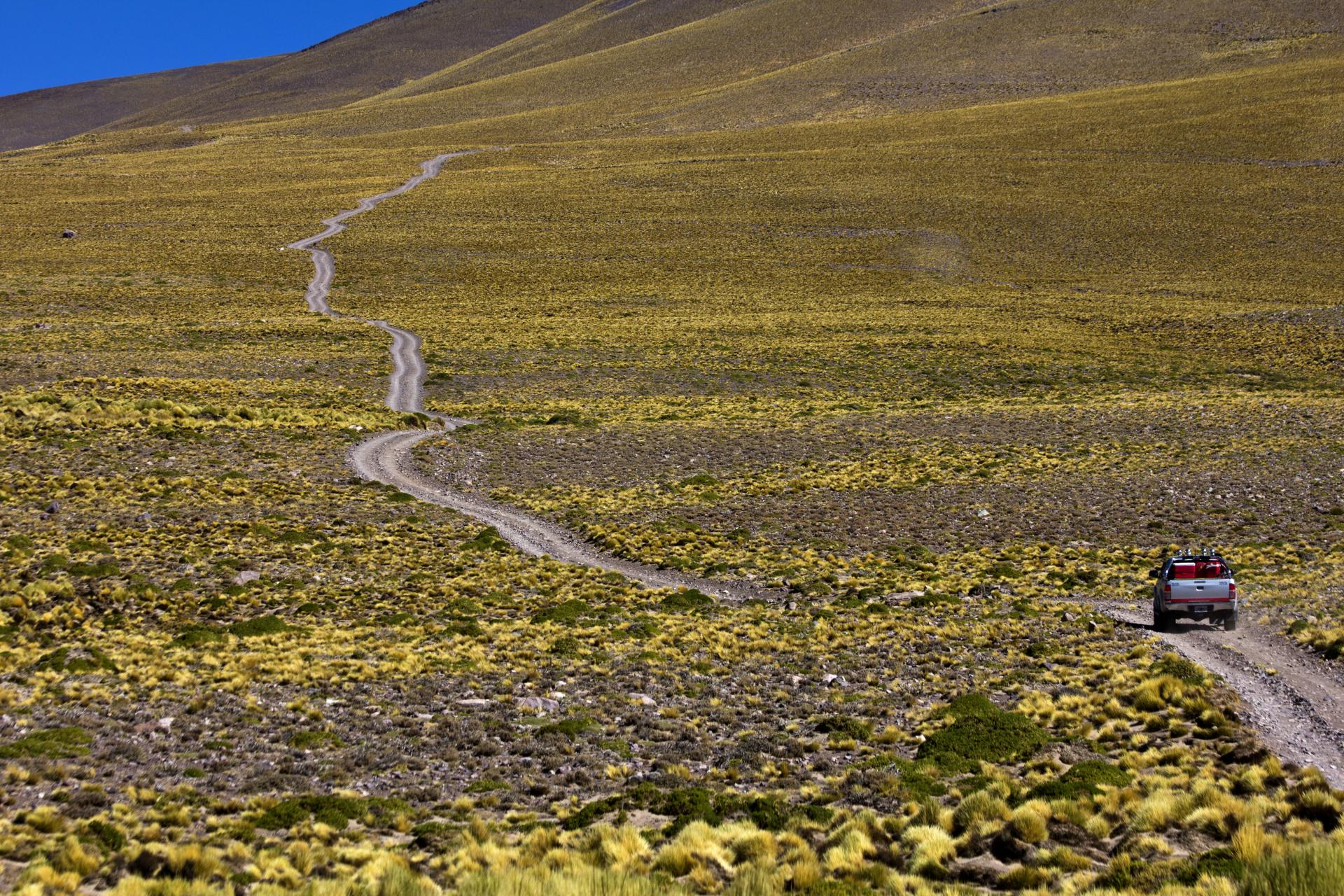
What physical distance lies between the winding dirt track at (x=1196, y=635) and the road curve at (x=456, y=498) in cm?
3

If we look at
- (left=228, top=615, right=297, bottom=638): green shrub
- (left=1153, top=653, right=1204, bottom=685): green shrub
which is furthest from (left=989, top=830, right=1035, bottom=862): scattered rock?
(left=228, top=615, right=297, bottom=638): green shrub

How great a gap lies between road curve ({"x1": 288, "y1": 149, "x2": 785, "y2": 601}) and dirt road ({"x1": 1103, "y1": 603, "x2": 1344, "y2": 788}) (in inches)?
288

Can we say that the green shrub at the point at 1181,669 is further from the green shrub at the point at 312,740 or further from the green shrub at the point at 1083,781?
the green shrub at the point at 312,740

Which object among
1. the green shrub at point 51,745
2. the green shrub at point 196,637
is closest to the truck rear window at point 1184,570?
the green shrub at point 196,637

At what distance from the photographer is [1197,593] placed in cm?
1570

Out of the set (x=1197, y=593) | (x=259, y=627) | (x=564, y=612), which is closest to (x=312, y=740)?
(x=259, y=627)

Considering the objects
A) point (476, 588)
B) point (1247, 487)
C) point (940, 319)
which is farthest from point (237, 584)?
point (940, 319)

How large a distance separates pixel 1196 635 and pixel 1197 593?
0.74 m

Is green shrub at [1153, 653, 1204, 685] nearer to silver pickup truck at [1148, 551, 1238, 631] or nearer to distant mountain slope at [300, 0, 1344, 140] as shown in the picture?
silver pickup truck at [1148, 551, 1238, 631]

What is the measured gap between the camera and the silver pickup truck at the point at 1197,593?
15.7 meters

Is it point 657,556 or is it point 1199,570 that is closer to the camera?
point 1199,570

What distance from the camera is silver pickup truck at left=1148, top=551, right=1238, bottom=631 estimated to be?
51.5 ft

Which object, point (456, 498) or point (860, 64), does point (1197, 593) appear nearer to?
point (456, 498)

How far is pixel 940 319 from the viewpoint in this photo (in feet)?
192
